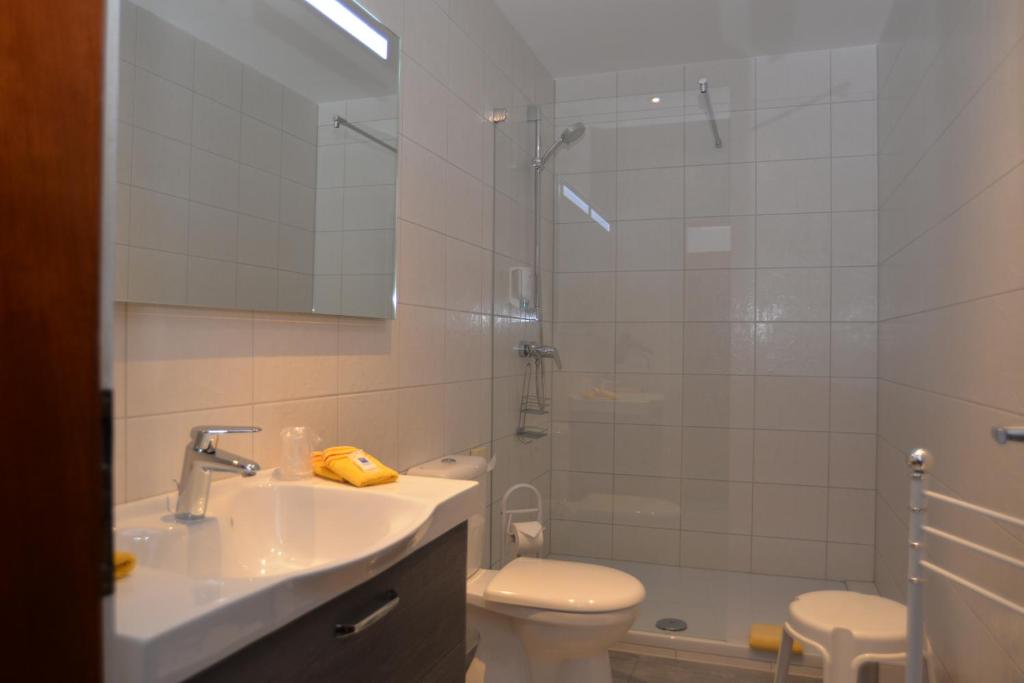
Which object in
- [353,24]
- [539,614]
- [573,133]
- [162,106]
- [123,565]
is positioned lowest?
[539,614]

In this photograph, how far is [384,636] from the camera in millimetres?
1080

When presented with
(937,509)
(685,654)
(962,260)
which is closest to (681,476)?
(685,654)

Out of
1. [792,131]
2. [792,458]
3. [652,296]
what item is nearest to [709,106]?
[792,131]

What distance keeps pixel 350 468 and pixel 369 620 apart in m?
0.41

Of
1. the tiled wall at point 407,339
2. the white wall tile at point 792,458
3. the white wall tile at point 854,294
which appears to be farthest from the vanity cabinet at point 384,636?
the white wall tile at point 854,294

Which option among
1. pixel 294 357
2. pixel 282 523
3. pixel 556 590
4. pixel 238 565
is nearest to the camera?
pixel 238 565

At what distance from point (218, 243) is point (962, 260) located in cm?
181

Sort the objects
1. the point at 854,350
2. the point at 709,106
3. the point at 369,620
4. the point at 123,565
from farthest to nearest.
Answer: the point at 854,350, the point at 709,106, the point at 369,620, the point at 123,565

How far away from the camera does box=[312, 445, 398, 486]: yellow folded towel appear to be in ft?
4.45

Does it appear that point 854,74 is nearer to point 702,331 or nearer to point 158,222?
point 702,331

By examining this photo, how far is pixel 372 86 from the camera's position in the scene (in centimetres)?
178

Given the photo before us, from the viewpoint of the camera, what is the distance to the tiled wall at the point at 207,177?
1.13 m

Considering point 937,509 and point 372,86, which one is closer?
point 372,86

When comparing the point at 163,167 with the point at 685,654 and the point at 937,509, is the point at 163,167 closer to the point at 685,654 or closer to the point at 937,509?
the point at 937,509
